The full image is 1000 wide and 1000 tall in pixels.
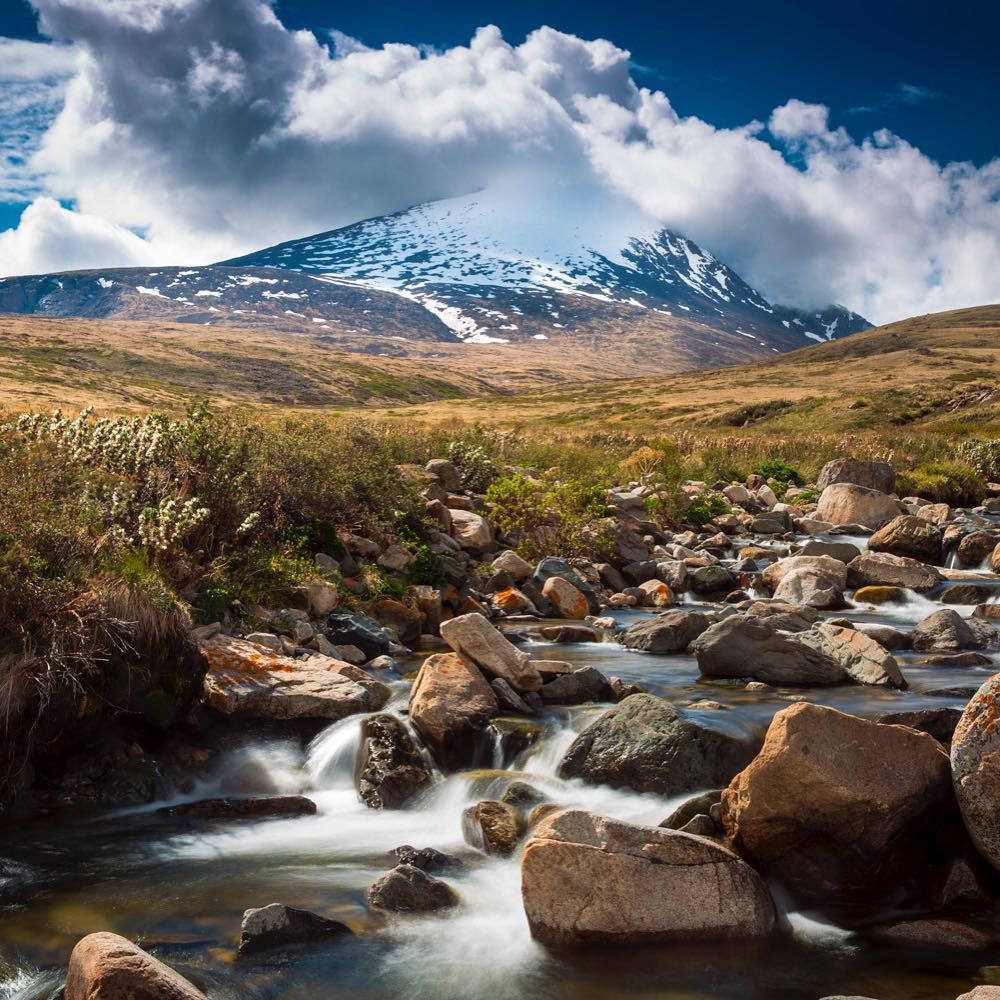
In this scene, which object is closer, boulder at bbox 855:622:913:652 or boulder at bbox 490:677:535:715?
boulder at bbox 490:677:535:715

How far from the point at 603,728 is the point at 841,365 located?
429 ft

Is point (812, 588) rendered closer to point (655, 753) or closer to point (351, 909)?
point (655, 753)

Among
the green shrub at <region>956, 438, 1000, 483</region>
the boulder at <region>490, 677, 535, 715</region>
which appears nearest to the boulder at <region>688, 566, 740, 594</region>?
the boulder at <region>490, 677, 535, 715</region>

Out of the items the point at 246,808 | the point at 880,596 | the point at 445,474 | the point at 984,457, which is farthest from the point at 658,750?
the point at 984,457

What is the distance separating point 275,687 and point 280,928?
12.6 feet

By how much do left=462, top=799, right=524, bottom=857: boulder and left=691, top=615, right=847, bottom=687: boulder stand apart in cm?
412

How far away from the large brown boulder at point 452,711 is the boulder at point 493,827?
1.12m

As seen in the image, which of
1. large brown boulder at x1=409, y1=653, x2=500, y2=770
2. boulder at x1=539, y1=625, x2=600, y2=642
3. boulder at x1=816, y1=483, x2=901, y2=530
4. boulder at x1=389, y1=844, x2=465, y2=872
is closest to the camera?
boulder at x1=389, y1=844, x2=465, y2=872

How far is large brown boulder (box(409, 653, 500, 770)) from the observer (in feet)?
28.9

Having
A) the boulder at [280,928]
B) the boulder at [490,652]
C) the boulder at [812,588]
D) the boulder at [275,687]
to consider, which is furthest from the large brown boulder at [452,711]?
the boulder at [812,588]

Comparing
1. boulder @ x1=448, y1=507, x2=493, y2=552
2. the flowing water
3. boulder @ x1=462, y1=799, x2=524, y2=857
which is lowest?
the flowing water

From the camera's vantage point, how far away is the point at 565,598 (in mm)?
15562

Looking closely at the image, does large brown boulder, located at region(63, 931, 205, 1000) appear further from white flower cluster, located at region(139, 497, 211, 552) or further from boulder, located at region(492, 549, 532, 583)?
boulder, located at region(492, 549, 532, 583)

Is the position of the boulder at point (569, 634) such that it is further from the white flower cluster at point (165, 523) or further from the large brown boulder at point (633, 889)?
the large brown boulder at point (633, 889)
